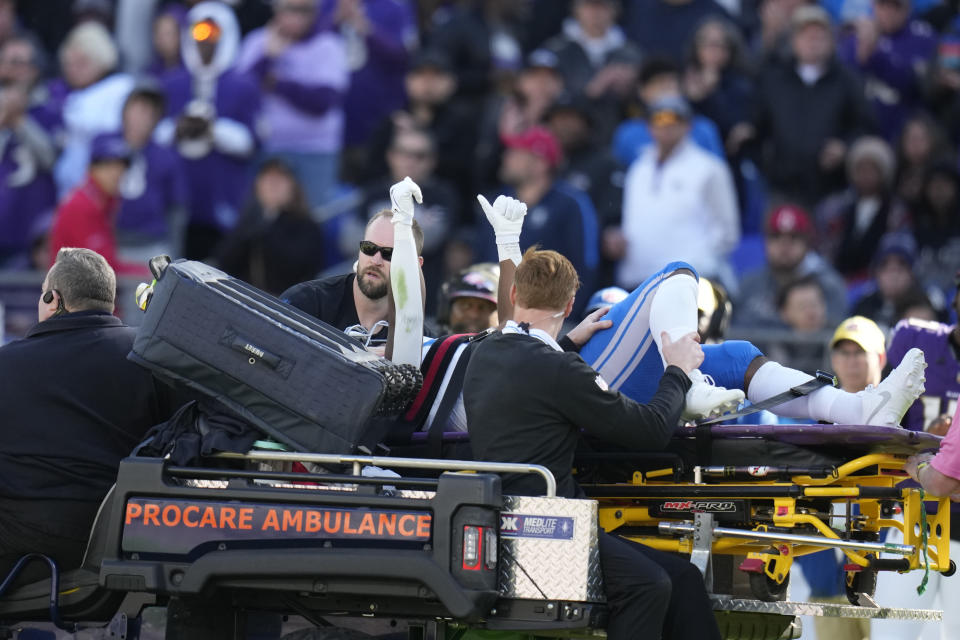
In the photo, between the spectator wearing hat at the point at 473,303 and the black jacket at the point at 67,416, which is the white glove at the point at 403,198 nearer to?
the black jacket at the point at 67,416

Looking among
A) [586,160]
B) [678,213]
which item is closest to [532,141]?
[586,160]

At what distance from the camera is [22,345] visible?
21.8 feet

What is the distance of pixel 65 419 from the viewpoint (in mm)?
6531

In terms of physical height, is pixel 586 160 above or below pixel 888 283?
above

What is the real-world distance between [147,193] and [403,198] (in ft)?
24.3

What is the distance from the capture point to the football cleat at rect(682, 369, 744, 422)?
20.5 feet

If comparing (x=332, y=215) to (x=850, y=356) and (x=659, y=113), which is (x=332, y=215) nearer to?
(x=659, y=113)

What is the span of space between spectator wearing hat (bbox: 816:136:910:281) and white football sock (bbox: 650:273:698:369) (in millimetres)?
6889

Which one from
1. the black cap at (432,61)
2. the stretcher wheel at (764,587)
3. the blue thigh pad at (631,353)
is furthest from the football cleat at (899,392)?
the black cap at (432,61)

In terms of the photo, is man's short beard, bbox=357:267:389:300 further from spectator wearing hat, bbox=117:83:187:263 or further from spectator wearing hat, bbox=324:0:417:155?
spectator wearing hat, bbox=324:0:417:155

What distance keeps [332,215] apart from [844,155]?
4398 mm

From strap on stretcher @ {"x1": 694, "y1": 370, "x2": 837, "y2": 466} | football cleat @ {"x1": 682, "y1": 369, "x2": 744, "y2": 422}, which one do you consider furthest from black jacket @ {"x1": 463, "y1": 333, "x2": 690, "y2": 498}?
strap on stretcher @ {"x1": 694, "y1": 370, "x2": 837, "y2": 466}

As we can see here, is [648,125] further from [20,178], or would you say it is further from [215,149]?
[20,178]

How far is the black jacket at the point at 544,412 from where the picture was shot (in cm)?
595
